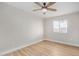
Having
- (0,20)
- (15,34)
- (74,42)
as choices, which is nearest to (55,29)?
(74,42)

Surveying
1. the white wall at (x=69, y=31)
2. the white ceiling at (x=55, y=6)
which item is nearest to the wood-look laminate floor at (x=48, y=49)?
the white wall at (x=69, y=31)

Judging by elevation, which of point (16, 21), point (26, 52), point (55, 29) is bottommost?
point (26, 52)

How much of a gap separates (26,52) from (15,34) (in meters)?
0.43

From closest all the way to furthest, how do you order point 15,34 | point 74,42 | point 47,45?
point 74,42
point 47,45
point 15,34

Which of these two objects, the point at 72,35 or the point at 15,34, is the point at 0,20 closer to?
the point at 15,34

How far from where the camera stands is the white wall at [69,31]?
1.21 metres

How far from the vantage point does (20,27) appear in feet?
4.43

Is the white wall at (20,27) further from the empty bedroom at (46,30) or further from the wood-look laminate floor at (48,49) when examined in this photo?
the wood-look laminate floor at (48,49)

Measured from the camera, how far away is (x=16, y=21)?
1464mm

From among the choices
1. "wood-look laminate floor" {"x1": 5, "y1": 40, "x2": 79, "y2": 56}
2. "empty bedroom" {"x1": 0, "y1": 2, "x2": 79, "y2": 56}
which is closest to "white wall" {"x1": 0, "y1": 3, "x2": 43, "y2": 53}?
"empty bedroom" {"x1": 0, "y1": 2, "x2": 79, "y2": 56}

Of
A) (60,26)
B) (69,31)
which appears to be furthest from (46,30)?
(69,31)

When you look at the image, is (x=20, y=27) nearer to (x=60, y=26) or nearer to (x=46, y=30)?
(x=46, y=30)

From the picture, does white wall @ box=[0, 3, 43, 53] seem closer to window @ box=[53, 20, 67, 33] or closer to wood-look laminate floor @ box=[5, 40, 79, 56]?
wood-look laminate floor @ box=[5, 40, 79, 56]

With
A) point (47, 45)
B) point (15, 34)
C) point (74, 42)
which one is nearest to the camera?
point (74, 42)
